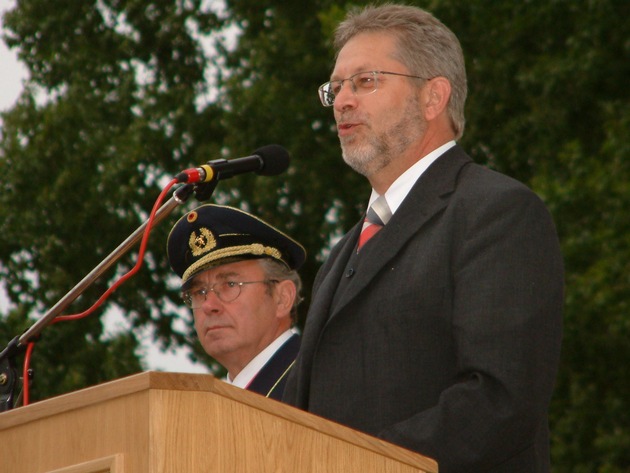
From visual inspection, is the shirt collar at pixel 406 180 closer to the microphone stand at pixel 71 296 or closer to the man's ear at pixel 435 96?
the man's ear at pixel 435 96

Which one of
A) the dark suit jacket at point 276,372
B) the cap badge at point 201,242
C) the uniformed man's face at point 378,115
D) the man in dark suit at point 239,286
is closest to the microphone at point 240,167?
the uniformed man's face at point 378,115

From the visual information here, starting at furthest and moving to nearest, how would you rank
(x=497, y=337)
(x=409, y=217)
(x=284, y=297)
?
1. (x=284, y=297)
2. (x=409, y=217)
3. (x=497, y=337)

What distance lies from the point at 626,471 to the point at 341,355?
838 cm

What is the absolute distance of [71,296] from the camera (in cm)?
354

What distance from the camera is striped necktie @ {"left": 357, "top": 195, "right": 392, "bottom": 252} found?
3.66 m

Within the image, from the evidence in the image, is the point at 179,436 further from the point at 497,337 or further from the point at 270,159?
the point at 270,159

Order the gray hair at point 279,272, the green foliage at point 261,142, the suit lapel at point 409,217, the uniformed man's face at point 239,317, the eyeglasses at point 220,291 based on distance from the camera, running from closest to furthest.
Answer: the suit lapel at point 409,217
the uniformed man's face at point 239,317
the eyeglasses at point 220,291
the gray hair at point 279,272
the green foliage at point 261,142

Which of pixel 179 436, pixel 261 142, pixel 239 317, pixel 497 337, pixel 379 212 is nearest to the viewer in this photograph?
pixel 179 436

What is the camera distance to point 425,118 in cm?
381

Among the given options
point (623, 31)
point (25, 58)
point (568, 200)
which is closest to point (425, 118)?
point (568, 200)

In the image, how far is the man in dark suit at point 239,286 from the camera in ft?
17.4

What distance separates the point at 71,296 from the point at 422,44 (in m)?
1.22

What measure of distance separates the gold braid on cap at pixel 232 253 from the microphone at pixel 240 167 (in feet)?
5.16

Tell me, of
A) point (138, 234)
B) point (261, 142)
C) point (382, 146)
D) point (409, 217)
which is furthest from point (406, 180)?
point (261, 142)
